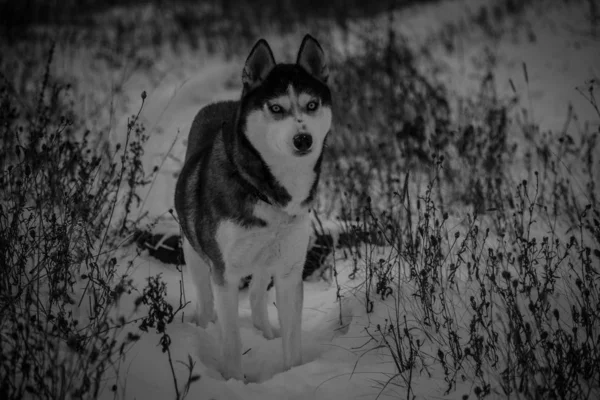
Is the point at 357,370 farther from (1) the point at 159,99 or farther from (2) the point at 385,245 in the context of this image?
(1) the point at 159,99

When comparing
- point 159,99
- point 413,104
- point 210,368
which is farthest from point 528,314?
point 159,99

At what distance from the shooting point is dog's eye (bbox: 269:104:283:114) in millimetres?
2285

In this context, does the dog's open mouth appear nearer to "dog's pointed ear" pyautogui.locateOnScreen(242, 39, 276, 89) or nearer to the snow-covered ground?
"dog's pointed ear" pyautogui.locateOnScreen(242, 39, 276, 89)

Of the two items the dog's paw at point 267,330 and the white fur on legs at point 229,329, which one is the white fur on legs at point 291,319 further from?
the dog's paw at point 267,330

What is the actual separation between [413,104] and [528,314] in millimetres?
3945

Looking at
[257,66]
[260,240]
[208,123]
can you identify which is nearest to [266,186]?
[260,240]

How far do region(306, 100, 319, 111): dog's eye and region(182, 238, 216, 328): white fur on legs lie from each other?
1.27 m

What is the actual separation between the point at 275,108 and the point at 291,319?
1.21 metres

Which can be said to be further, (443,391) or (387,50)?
(387,50)

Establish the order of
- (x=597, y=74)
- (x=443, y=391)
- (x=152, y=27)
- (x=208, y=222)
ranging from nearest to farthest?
(x=443, y=391)
(x=208, y=222)
(x=597, y=74)
(x=152, y=27)

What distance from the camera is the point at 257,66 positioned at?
2473mm

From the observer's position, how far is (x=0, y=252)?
2309mm

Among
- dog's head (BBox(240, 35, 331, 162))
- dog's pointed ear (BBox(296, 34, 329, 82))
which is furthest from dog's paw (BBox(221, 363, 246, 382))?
dog's pointed ear (BBox(296, 34, 329, 82))

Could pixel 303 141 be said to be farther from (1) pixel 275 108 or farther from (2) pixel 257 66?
(2) pixel 257 66
